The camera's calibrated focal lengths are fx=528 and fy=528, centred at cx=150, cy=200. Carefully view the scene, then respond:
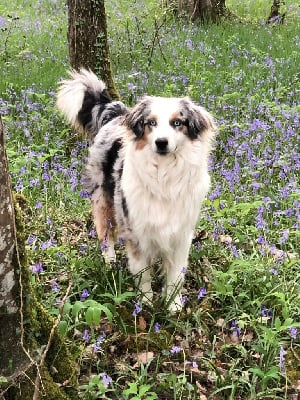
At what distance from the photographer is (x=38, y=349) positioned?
7.91 feet

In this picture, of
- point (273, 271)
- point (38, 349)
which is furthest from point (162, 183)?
point (38, 349)

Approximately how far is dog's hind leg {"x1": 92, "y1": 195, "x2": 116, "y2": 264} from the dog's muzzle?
964 mm

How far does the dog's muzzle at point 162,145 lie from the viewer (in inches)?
132

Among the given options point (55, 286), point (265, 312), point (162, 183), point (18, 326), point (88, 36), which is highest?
point (88, 36)

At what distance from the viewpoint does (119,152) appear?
4.04 metres

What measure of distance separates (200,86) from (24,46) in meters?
3.96

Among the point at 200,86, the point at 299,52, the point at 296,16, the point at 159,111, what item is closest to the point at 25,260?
the point at 159,111

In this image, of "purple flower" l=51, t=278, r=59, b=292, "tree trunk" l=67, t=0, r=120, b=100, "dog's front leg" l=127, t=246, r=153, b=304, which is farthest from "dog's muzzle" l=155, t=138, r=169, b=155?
"tree trunk" l=67, t=0, r=120, b=100

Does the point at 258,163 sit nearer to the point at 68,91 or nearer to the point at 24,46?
the point at 68,91

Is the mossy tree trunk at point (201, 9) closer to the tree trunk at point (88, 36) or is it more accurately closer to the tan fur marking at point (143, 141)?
the tree trunk at point (88, 36)

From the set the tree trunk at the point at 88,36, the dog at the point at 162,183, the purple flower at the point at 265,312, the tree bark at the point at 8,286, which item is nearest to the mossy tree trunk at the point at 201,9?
the tree trunk at the point at 88,36

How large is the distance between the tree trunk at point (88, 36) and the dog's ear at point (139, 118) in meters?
2.79

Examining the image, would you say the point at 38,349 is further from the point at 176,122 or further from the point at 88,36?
the point at 88,36

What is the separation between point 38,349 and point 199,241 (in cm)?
216
